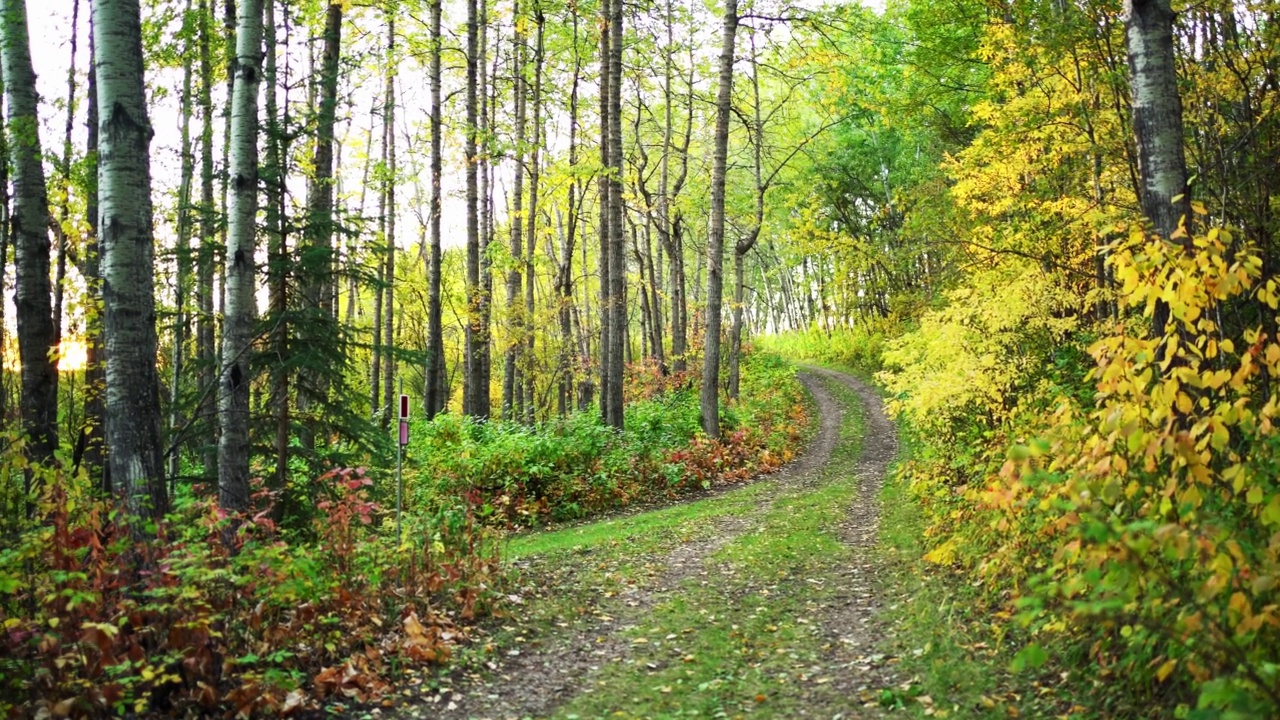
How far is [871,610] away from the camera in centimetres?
708

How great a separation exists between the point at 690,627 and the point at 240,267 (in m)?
5.59

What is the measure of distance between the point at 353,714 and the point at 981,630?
4.61 metres

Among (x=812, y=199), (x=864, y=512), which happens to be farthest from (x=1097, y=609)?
(x=812, y=199)

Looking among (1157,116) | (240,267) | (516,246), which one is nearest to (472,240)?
(516,246)

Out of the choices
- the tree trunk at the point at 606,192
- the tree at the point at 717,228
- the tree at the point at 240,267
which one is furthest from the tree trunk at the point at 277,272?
the tree at the point at 717,228

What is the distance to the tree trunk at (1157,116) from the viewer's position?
543 centimetres

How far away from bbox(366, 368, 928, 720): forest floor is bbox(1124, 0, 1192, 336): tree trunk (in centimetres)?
350

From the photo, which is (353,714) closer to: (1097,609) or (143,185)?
(143,185)

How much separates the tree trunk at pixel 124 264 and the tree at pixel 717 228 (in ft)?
41.4

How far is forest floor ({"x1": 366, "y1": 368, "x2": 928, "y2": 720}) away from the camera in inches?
211

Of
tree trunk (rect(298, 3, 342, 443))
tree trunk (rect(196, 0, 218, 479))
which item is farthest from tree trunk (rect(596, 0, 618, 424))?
tree trunk (rect(298, 3, 342, 443))

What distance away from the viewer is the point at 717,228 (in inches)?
683

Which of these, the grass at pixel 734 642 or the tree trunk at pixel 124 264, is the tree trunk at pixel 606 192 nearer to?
the grass at pixel 734 642

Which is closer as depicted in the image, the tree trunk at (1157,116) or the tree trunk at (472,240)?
the tree trunk at (1157,116)
